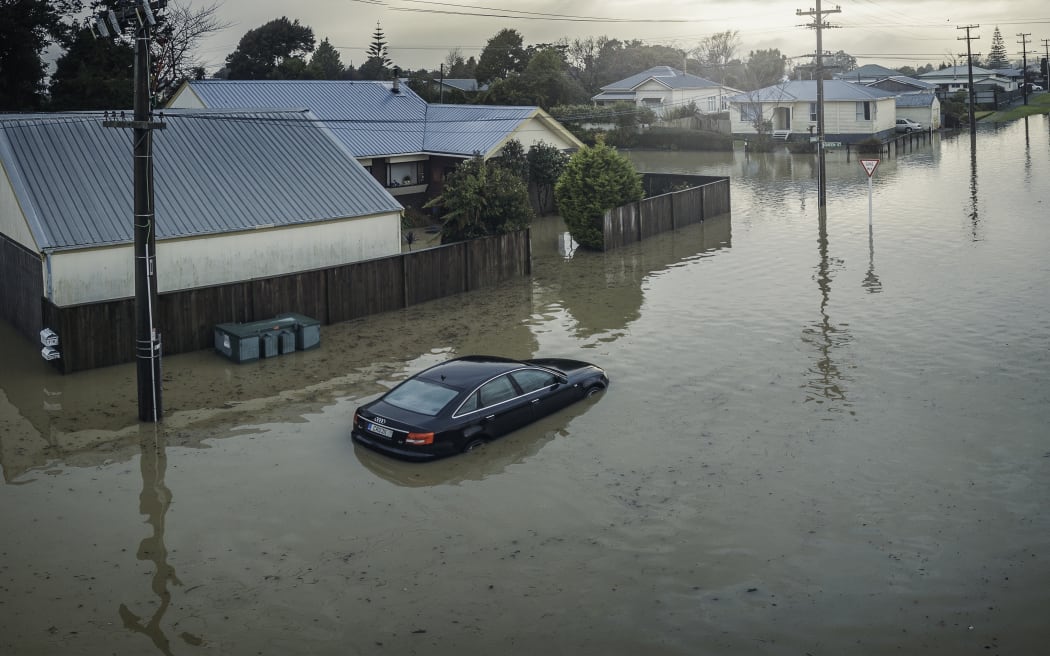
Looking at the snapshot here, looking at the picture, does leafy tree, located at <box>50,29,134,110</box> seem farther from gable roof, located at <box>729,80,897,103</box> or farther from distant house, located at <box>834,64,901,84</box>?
distant house, located at <box>834,64,901,84</box>

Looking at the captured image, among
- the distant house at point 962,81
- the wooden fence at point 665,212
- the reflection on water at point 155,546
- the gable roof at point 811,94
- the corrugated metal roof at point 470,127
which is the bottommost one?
the reflection on water at point 155,546

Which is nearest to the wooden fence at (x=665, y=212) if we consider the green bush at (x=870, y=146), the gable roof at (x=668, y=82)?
the green bush at (x=870, y=146)

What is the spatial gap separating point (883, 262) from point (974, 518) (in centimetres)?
2064

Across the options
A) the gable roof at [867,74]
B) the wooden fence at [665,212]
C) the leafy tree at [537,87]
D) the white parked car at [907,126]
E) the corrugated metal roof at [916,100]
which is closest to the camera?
the wooden fence at [665,212]

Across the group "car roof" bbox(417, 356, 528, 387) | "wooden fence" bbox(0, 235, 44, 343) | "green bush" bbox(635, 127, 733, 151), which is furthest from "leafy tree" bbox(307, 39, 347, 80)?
"car roof" bbox(417, 356, 528, 387)

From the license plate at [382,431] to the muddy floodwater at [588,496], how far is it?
2.01 ft

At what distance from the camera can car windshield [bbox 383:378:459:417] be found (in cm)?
1777

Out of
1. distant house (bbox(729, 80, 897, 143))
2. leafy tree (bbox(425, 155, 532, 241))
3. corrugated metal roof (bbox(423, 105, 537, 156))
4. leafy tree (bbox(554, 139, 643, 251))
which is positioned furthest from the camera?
distant house (bbox(729, 80, 897, 143))

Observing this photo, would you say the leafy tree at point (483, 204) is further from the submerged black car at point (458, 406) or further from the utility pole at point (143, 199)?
the utility pole at point (143, 199)

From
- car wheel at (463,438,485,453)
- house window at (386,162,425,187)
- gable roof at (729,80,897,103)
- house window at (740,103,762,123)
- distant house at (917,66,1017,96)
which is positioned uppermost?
distant house at (917,66,1017,96)

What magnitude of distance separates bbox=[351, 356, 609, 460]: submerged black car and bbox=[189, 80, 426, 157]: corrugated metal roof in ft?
91.3

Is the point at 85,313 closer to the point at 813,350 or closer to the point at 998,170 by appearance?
the point at 813,350

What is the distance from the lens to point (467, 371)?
1877cm

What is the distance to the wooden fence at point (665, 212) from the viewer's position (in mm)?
38938
